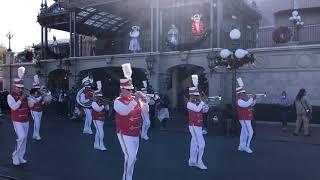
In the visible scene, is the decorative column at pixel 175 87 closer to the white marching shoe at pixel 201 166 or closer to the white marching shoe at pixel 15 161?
the white marching shoe at pixel 201 166

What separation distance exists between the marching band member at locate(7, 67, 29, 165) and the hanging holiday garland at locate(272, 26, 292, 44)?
48.8ft

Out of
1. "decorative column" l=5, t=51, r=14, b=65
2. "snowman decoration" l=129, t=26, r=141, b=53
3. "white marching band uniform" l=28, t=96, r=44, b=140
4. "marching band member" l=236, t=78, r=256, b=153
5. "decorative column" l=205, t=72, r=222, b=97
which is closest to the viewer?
"marching band member" l=236, t=78, r=256, b=153

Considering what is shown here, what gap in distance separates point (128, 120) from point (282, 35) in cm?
1624

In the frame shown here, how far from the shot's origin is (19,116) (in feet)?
36.9

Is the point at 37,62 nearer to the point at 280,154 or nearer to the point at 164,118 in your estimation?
the point at 164,118

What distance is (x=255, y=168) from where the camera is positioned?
35.1ft

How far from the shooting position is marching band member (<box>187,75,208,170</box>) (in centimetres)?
1084

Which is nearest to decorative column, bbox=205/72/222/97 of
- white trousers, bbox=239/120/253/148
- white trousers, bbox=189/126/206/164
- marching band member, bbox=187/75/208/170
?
white trousers, bbox=239/120/253/148

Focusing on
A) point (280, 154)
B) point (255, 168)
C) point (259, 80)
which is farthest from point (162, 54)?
point (255, 168)

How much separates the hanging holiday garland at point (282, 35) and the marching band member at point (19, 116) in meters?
14.9

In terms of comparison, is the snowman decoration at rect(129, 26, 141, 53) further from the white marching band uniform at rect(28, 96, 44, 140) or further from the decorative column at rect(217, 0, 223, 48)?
the white marching band uniform at rect(28, 96, 44, 140)

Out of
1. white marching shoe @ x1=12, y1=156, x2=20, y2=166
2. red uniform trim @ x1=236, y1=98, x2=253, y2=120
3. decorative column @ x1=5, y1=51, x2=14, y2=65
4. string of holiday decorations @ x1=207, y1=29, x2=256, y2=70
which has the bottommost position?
white marching shoe @ x1=12, y1=156, x2=20, y2=166

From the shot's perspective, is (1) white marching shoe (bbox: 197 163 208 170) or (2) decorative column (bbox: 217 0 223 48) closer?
(1) white marching shoe (bbox: 197 163 208 170)

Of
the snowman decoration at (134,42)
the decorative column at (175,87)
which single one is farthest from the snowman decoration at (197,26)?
the snowman decoration at (134,42)
